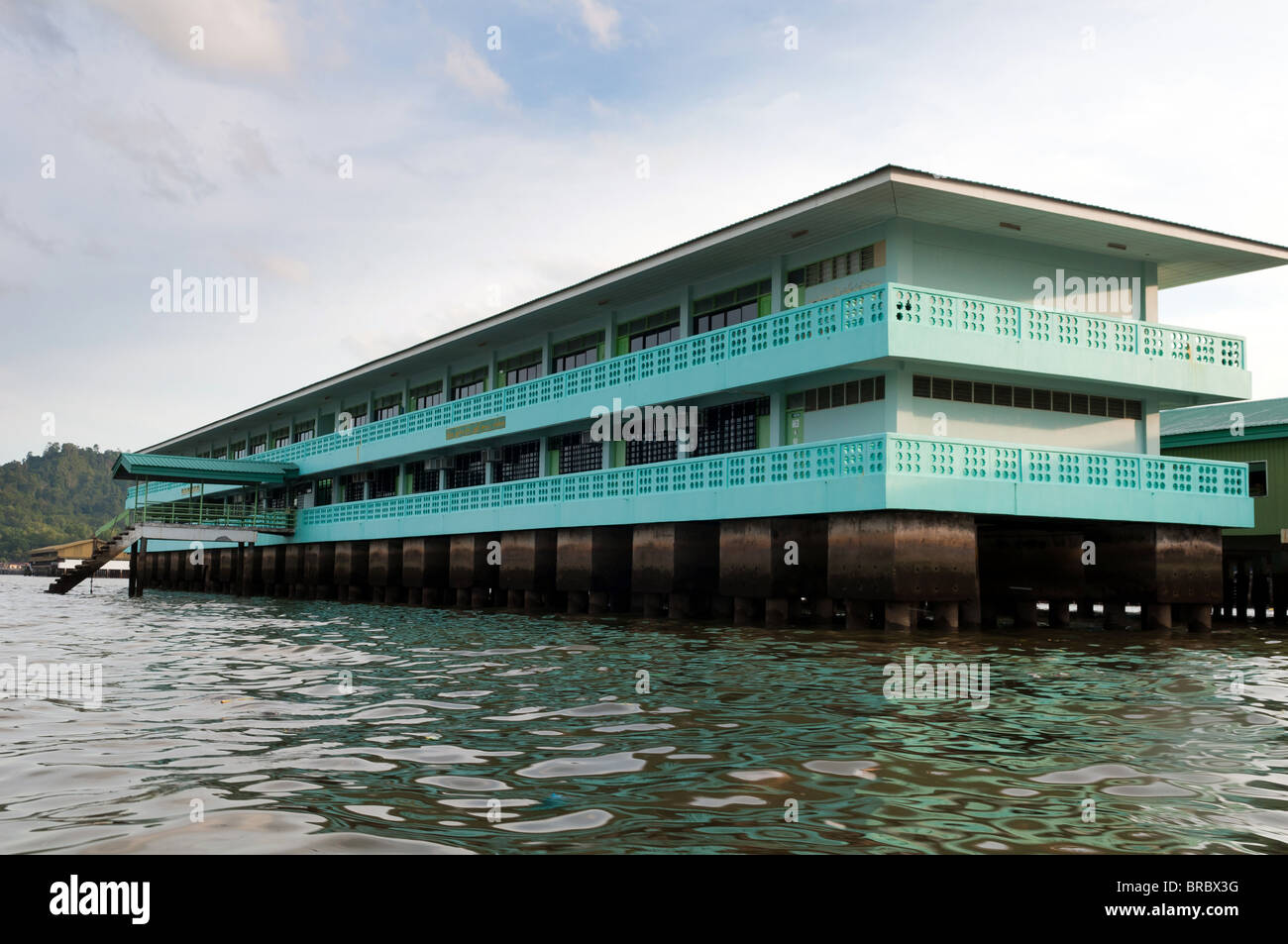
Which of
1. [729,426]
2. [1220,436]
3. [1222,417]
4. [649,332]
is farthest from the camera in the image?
[1222,417]

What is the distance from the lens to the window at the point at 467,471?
37531mm

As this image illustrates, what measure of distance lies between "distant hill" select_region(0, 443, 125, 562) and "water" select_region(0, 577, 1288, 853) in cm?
16427

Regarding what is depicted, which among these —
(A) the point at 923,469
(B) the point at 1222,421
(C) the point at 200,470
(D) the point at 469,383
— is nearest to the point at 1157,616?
(A) the point at 923,469

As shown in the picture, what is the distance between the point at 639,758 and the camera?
673 cm

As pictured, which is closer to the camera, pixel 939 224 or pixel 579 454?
pixel 939 224

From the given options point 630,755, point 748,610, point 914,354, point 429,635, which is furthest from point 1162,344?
point 630,755

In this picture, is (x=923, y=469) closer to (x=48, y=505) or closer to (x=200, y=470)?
(x=200, y=470)


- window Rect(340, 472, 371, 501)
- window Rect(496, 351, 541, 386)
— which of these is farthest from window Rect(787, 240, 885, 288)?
window Rect(340, 472, 371, 501)

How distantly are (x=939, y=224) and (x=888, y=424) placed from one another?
15.1 ft

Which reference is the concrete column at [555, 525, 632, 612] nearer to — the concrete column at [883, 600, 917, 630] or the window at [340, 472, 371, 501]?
the concrete column at [883, 600, 917, 630]

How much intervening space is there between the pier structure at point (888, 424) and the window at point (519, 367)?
10.5 feet

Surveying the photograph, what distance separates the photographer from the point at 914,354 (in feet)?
66.0

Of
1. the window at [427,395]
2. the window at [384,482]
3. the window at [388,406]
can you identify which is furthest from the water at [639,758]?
the window at [388,406]
